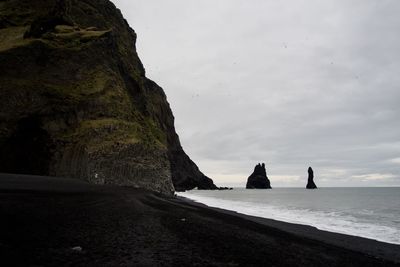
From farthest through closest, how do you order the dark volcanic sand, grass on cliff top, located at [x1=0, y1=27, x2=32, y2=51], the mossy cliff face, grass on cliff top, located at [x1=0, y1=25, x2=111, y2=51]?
grass on cliff top, located at [x1=0, y1=25, x2=111, y2=51] → grass on cliff top, located at [x1=0, y1=27, x2=32, y2=51] → the mossy cliff face → the dark volcanic sand

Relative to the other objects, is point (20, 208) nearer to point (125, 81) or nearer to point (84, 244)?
point (84, 244)

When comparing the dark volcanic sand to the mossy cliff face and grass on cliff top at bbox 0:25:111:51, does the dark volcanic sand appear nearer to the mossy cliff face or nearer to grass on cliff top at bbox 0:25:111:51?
the mossy cliff face

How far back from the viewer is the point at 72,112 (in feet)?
154

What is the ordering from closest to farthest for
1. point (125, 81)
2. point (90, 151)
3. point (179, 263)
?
1. point (179, 263)
2. point (90, 151)
3. point (125, 81)

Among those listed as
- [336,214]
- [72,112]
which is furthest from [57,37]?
[336,214]

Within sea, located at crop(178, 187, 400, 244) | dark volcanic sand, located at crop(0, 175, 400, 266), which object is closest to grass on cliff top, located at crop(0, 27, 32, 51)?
sea, located at crop(178, 187, 400, 244)

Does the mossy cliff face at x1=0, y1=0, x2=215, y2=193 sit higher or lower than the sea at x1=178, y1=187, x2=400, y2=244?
higher

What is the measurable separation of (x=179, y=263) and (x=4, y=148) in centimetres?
4161

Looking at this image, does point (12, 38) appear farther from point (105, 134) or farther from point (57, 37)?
point (105, 134)

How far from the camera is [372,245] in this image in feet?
56.3

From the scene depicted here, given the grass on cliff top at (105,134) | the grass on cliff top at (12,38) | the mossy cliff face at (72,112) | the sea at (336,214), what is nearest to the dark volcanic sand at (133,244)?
the sea at (336,214)

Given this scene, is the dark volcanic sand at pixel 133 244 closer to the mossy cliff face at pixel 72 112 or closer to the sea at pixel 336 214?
the sea at pixel 336 214

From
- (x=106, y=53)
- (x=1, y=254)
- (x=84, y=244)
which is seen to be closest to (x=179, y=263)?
(x=84, y=244)

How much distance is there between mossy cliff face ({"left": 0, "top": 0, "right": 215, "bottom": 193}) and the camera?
43.2 m
